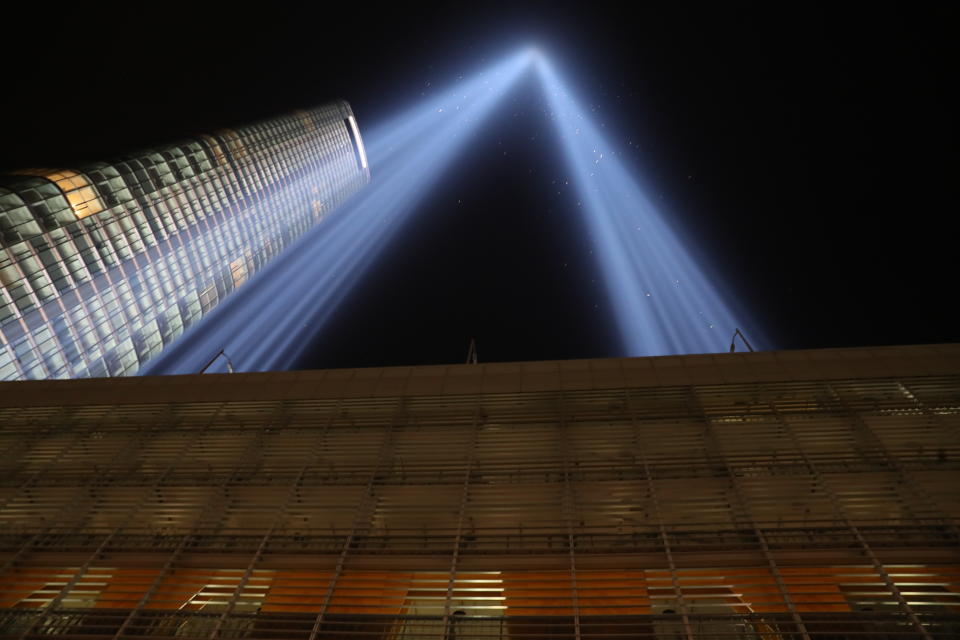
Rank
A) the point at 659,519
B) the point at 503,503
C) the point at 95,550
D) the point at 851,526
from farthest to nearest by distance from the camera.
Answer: the point at 503,503 < the point at 95,550 < the point at 659,519 < the point at 851,526

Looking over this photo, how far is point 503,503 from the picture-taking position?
11688mm

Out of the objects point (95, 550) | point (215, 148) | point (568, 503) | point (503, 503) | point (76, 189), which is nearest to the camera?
point (95, 550)

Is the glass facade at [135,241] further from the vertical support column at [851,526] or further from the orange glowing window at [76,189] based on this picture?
the vertical support column at [851,526]

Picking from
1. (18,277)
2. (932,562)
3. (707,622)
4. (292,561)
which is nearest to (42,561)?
(292,561)

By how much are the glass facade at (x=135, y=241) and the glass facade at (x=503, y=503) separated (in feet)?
145

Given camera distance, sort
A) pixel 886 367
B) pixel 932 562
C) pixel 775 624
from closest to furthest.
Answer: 1. pixel 775 624
2. pixel 932 562
3. pixel 886 367

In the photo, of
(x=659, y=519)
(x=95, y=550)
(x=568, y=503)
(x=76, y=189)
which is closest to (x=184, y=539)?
(x=95, y=550)

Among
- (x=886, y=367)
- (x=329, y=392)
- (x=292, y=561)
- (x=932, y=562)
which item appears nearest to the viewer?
(x=932, y=562)

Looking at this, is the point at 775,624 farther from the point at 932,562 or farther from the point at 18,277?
A: the point at 18,277

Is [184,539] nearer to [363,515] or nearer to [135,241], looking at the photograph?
[363,515]

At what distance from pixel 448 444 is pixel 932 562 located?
899 cm

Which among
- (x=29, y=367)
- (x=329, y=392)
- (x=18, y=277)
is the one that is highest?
(x=18, y=277)

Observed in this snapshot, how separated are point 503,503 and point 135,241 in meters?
66.4

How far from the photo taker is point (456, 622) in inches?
357
